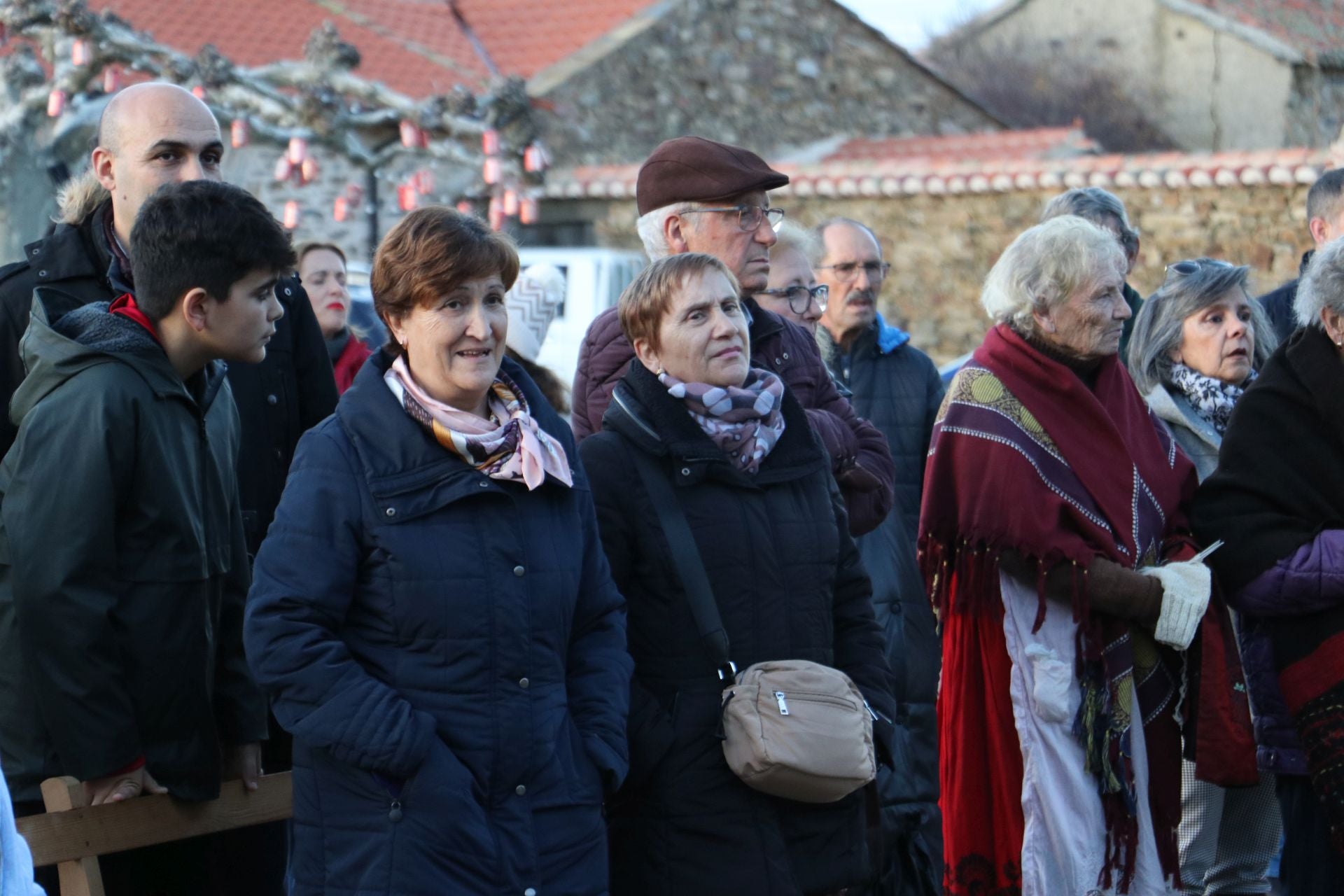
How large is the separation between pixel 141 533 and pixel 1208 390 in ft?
10.3

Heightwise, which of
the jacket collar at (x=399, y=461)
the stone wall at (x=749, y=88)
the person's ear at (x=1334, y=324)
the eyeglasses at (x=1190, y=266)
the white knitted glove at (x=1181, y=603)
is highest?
the stone wall at (x=749, y=88)

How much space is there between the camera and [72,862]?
2.92 metres

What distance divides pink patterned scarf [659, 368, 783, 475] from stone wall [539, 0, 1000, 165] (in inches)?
579

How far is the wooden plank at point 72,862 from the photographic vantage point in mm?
2914

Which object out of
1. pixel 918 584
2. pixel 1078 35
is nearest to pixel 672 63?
pixel 1078 35

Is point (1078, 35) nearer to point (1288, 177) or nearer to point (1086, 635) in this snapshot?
point (1288, 177)

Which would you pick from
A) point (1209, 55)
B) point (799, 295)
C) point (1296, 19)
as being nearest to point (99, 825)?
point (799, 295)

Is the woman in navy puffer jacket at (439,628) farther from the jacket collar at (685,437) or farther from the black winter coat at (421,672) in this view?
the jacket collar at (685,437)

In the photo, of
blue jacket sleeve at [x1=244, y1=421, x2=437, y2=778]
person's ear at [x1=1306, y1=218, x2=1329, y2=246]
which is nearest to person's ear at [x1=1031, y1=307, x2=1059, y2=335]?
person's ear at [x1=1306, y1=218, x2=1329, y2=246]

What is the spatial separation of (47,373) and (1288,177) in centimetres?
1110

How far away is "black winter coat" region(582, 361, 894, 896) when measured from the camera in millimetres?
3201

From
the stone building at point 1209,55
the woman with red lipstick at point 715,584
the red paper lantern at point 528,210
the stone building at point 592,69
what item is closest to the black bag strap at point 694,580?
the woman with red lipstick at point 715,584

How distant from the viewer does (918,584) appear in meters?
5.06

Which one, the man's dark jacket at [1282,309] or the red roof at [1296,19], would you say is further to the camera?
the red roof at [1296,19]
